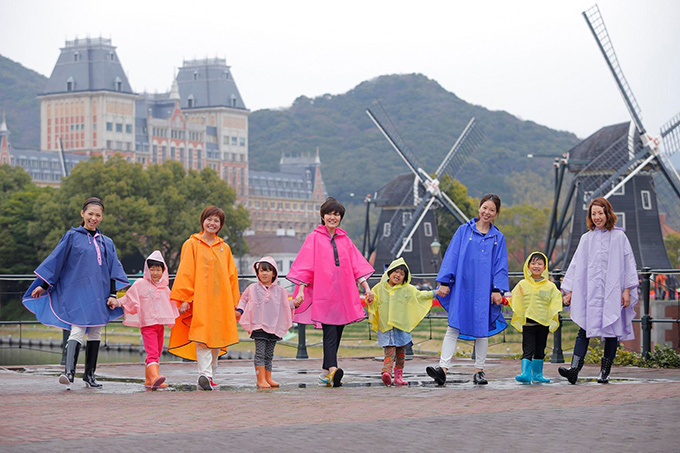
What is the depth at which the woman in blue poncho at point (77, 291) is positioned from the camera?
9.25 m

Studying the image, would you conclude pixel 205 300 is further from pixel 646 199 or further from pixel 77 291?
pixel 646 199

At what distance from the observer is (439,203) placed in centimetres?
6147

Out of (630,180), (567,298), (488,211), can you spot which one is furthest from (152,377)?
(630,180)

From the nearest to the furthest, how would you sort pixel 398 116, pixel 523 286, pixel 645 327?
pixel 523 286 → pixel 645 327 → pixel 398 116

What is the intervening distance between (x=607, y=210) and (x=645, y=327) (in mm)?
2358

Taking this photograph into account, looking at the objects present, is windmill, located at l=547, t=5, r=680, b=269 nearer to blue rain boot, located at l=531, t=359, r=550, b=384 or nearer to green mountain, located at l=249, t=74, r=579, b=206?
blue rain boot, located at l=531, t=359, r=550, b=384

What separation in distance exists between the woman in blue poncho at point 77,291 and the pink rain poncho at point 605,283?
4.03 metres

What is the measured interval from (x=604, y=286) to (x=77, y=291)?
4.45 m

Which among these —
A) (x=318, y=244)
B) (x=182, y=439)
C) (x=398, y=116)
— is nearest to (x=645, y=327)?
(x=318, y=244)

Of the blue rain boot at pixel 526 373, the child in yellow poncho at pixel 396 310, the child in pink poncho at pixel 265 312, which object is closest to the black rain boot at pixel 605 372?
the blue rain boot at pixel 526 373

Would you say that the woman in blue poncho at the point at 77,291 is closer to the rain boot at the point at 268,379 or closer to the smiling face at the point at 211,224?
the smiling face at the point at 211,224

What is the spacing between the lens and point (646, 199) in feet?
163

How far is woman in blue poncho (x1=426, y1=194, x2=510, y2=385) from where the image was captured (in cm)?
949

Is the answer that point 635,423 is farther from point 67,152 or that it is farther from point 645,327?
point 67,152
